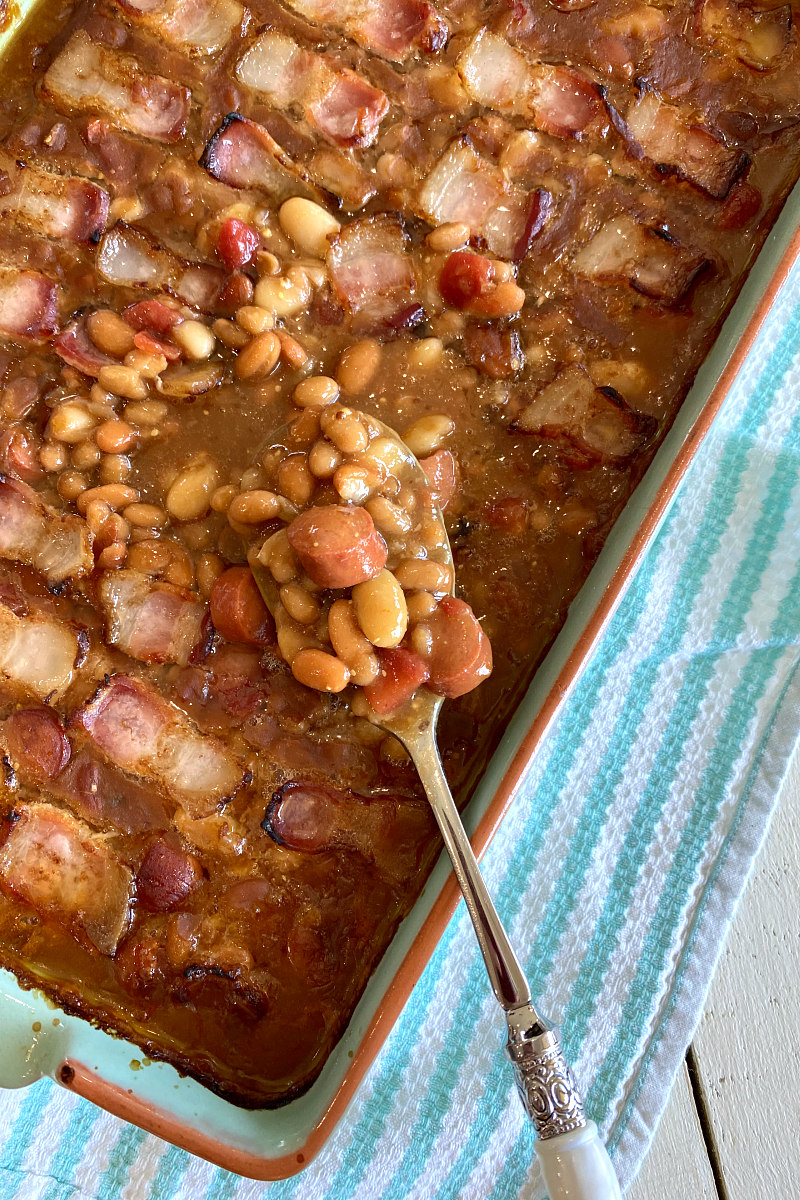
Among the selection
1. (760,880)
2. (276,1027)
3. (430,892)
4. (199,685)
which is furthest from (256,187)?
(760,880)

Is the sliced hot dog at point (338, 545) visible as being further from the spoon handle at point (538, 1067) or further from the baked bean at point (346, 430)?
the spoon handle at point (538, 1067)

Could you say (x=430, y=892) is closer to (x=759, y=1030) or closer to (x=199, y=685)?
(x=199, y=685)

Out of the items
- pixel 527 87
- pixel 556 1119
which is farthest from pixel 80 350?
pixel 556 1119

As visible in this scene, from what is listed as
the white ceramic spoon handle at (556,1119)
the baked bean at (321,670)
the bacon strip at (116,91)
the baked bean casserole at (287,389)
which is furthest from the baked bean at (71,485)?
the white ceramic spoon handle at (556,1119)

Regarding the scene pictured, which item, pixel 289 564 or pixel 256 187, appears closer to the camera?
pixel 289 564

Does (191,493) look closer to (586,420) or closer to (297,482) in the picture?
(297,482)

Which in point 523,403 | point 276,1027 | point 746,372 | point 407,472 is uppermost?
point 746,372
